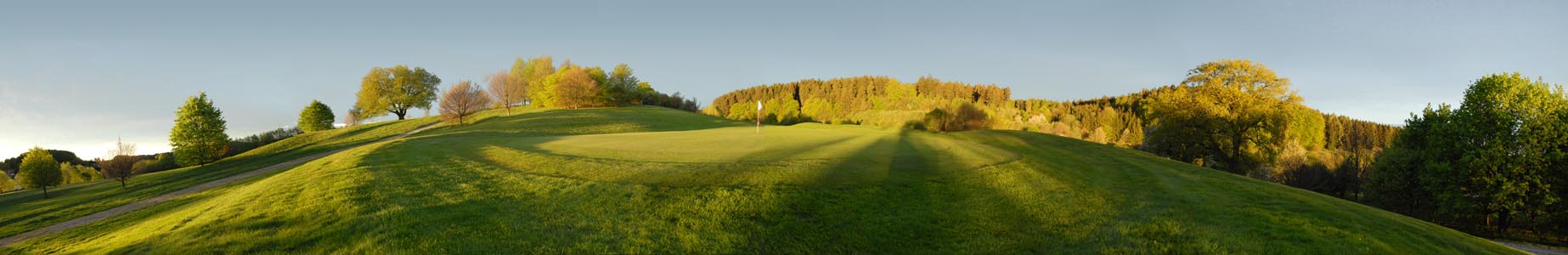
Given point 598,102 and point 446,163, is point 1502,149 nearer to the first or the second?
point 446,163

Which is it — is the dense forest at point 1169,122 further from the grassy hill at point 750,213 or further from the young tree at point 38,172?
the young tree at point 38,172

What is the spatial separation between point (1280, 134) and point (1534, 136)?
Answer: 12477mm

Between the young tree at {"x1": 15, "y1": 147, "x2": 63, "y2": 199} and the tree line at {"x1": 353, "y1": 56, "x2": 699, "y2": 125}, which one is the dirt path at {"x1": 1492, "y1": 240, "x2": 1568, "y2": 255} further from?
the tree line at {"x1": 353, "y1": 56, "x2": 699, "y2": 125}

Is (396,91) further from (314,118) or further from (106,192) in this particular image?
(106,192)

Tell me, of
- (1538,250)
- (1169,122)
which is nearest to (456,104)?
(1169,122)

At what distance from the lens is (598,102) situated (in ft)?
250

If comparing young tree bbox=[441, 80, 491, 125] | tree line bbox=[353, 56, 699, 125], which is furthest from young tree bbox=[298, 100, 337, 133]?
young tree bbox=[441, 80, 491, 125]

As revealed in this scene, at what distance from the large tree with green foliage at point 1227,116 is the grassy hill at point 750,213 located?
17734mm

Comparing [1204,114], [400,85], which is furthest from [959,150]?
[400,85]

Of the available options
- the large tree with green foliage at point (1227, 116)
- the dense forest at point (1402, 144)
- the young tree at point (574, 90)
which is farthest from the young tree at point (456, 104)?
the large tree with green foliage at point (1227, 116)

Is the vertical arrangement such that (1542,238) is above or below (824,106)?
below

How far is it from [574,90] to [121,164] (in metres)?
48.7

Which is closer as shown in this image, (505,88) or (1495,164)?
(1495,164)

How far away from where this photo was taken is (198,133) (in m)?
31.8
